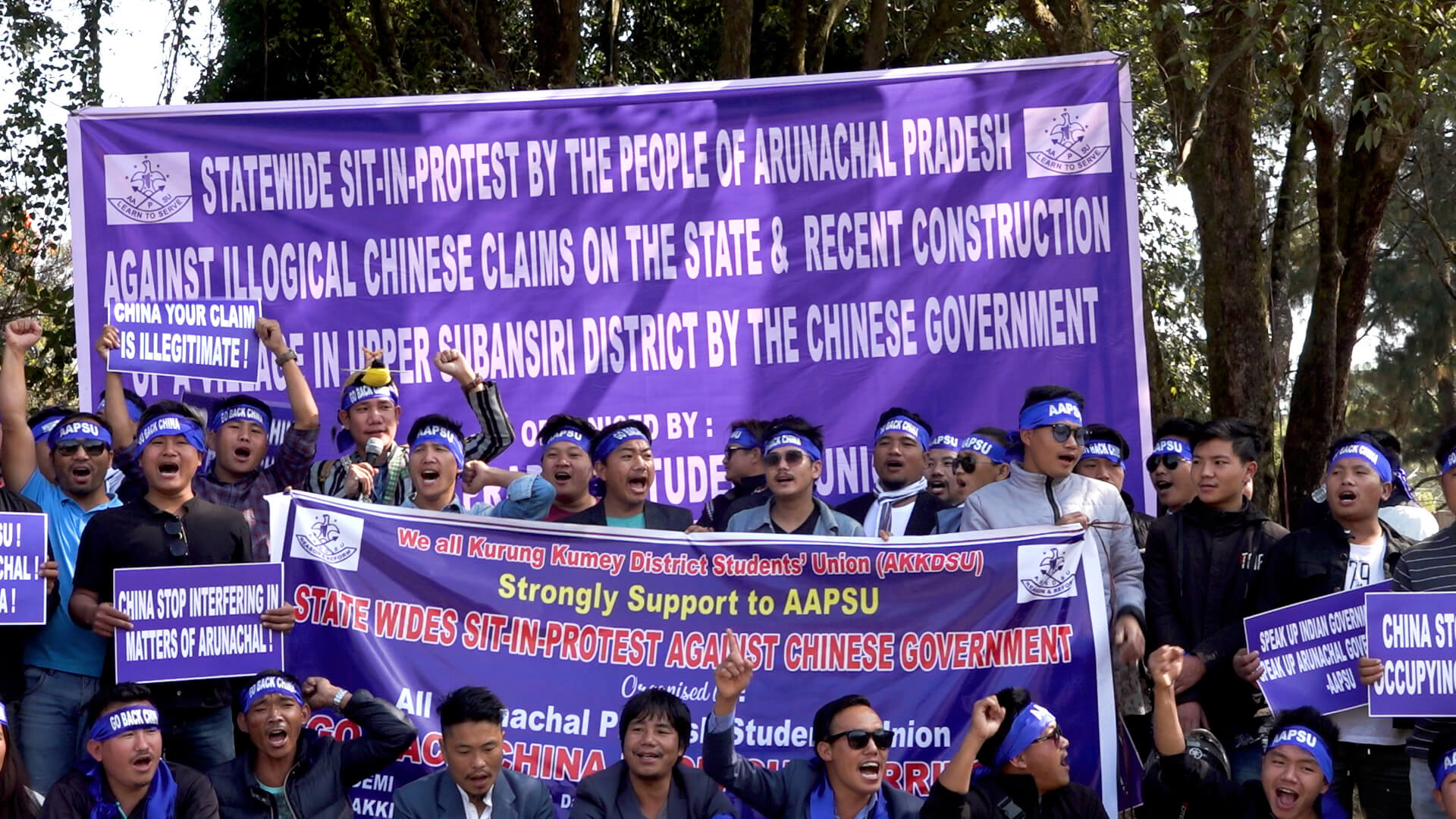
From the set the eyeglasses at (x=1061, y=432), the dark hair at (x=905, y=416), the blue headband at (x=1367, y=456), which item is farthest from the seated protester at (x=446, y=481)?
the blue headband at (x=1367, y=456)

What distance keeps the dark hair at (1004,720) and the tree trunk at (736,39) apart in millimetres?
7713

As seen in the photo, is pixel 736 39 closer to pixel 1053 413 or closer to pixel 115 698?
pixel 1053 413

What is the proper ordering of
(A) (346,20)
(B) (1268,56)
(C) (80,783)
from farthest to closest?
(A) (346,20) < (B) (1268,56) < (C) (80,783)

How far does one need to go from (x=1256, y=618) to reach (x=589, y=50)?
11.9 m

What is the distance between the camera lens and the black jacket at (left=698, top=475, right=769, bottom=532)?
814 cm

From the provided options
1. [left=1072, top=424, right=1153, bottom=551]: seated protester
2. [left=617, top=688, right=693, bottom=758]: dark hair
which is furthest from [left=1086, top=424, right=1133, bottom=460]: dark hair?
→ [left=617, top=688, right=693, bottom=758]: dark hair

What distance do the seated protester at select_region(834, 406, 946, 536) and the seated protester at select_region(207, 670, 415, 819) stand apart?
2.35 meters

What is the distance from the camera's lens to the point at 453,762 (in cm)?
646

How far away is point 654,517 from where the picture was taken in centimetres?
734

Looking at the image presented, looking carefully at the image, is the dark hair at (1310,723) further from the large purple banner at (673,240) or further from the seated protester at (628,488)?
the large purple banner at (673,240)

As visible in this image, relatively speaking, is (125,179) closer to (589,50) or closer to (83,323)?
(83,323)

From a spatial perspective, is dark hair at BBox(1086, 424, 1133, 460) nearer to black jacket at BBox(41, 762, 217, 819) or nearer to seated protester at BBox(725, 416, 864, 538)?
seated protester at BBox(725, 416, 864, 538)

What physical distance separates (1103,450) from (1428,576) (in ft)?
7.10

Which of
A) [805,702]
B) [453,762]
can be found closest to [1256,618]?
[805,702]
